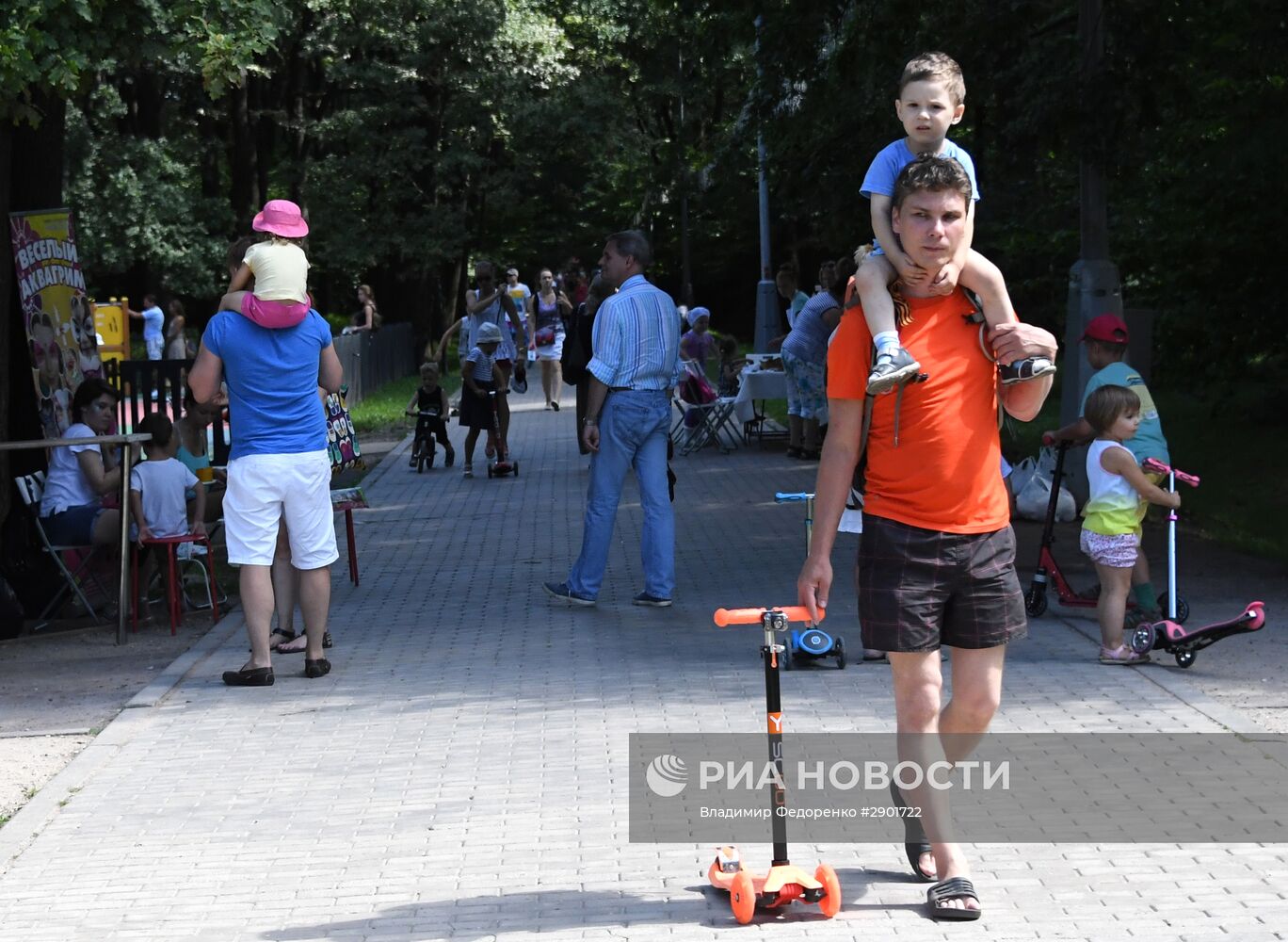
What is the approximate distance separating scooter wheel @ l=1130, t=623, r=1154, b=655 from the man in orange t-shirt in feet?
11.3

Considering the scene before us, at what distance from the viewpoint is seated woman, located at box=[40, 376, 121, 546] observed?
10031 millimetres

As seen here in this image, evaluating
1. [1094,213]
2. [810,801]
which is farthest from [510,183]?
[810,801]

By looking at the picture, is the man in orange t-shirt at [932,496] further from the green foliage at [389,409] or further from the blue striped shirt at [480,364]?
the green foliage at [389,409]

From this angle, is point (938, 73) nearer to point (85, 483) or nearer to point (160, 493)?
point (160, 493)

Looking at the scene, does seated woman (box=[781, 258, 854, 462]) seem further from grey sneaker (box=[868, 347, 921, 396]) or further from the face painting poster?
grey sneaker (box=[868, 347, 921, 396])

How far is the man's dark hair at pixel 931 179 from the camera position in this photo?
4.51 meters

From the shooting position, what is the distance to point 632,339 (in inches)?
385

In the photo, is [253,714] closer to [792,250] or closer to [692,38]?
[692,38]

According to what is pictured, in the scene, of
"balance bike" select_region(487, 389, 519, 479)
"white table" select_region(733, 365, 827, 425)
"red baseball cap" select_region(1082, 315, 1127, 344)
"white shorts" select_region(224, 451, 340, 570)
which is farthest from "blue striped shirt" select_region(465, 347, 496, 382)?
"red baseball cap" select_region(1082, 315, 1127, 344)

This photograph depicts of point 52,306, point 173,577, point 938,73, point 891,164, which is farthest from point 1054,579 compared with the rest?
point 52,306

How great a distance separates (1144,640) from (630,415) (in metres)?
3.24

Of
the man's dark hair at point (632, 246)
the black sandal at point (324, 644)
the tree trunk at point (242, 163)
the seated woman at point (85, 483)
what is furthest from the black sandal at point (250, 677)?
the tree trunk at point (242, 163)

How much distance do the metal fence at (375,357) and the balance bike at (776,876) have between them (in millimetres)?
19342

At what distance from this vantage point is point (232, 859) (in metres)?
5.52
